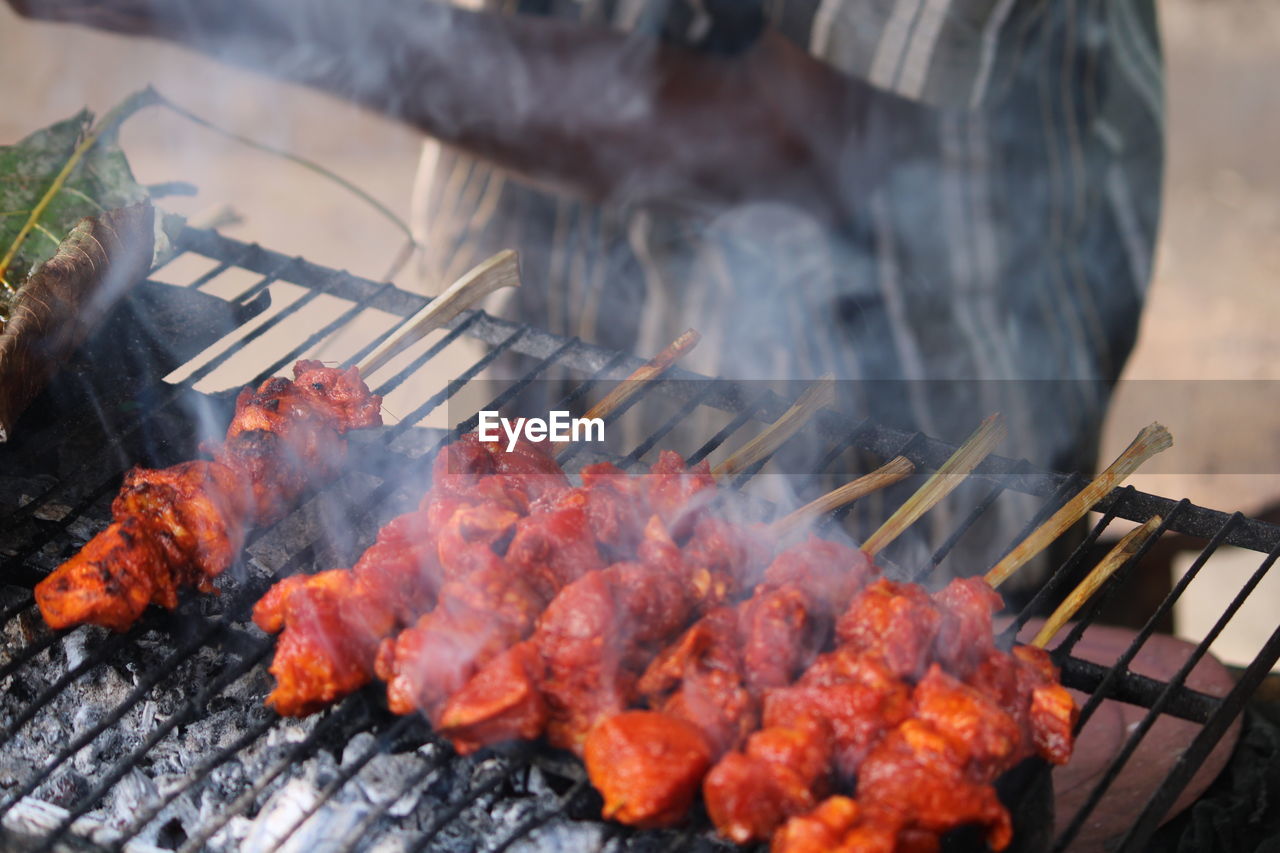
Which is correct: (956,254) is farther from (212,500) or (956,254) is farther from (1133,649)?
(212,500)

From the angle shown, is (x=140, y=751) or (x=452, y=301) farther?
(x=452, y=301)

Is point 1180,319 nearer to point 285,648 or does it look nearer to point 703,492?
point 703,492

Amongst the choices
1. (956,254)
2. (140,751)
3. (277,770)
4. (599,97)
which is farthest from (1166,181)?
(140,751)

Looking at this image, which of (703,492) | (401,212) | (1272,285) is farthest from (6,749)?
(1272,285)

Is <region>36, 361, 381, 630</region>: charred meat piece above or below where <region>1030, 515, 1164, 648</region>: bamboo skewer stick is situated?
below

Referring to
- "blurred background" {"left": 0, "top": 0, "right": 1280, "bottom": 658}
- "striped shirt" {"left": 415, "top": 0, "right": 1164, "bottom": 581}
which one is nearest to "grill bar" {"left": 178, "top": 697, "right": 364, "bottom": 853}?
"striped shirt" {"left": 415, "top": 0, "right": 1164, "bottom": 581}

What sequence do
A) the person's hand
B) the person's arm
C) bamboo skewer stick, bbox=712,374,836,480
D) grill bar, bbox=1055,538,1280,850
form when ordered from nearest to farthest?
grill bar, bbox=1055,538,1280,850
bamboo skewer stick, bbox=712,374,836,480
the person's hand
the person's arm

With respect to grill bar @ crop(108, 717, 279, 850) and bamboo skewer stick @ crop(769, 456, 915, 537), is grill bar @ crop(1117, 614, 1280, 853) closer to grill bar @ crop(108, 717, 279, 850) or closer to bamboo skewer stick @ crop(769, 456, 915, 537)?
→ bamboo skewer stick @ crop(769, 456, 915, 537)

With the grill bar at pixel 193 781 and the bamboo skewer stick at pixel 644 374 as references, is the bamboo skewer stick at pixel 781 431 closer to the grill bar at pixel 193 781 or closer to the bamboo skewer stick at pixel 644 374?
the bamboo skewer stick at pixel 644 374
